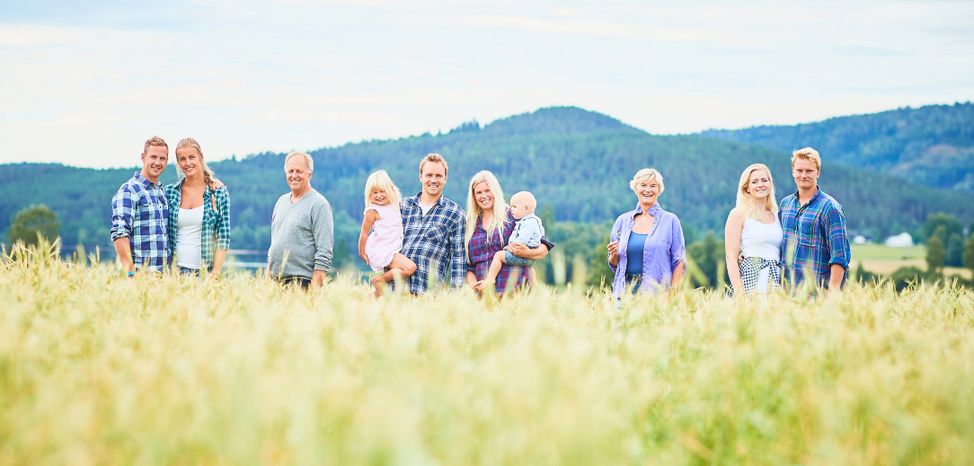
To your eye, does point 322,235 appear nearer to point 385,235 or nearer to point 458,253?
point 385,235

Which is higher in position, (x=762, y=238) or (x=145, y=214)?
(x=145, y=214)

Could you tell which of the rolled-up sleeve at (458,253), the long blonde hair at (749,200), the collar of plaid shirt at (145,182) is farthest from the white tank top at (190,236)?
the long blonde hair at (749,200)

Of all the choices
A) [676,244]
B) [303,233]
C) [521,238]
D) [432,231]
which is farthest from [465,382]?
[676,244]

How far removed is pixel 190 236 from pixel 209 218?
0.83ft

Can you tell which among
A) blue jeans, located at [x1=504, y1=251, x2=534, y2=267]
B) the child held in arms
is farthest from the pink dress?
blue jeans, located at [x1=504, y1=251, x2=534, y2=267]

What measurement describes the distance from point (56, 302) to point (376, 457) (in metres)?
3.78

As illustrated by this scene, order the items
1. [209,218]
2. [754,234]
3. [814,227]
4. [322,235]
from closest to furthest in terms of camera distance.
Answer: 1. [814,227]
2. [209,218]
3. [754,234]
4. [322,235]

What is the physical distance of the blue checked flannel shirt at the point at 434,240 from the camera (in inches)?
381

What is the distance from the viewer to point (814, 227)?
9.15 metres

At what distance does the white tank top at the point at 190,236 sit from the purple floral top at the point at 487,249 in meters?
2.71

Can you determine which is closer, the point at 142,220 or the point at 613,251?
the point at 142,220

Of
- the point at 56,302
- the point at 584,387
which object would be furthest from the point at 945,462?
the point at 56,302

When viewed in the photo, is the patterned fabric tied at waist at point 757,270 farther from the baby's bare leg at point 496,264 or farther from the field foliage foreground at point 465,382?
the field foliage foreground at point 465,382

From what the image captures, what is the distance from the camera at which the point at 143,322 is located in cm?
534
